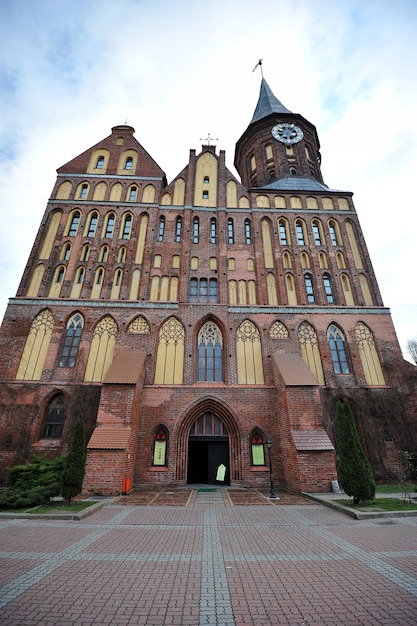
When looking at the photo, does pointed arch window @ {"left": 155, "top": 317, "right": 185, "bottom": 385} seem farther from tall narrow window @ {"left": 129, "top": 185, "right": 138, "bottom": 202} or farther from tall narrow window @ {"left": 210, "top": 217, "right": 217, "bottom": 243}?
tall narrow window @ {"left": 129, "top": 185, "right": 138, "bottom": 202}

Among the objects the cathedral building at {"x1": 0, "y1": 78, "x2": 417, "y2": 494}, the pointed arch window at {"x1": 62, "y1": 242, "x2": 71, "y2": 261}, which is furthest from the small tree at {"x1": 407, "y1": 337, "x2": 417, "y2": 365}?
the pointed arch window at {"x1": 62, "y1": 242, "x2": 71, "y2": 261}

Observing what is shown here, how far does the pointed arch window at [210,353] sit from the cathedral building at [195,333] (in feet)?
0.25

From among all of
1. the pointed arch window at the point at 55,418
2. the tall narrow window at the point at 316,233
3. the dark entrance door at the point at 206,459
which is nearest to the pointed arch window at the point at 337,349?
the tall narrow window at the point at 316,233

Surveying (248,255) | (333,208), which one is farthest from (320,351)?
(333,208)

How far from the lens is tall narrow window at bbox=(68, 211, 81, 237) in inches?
729

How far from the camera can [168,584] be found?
4.41 m

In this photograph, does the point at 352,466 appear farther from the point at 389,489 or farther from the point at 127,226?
the point at 127,226

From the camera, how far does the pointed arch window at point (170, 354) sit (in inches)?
590

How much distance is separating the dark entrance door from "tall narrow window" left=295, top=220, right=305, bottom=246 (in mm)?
12916

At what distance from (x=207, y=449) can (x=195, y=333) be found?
5855mm

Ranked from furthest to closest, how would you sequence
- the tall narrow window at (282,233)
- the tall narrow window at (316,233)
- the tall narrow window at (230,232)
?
the tall narrow window at (316,233)
the tall narrow window at (282,233)
the tall narrow window at (230,232)

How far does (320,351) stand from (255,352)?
141 inches

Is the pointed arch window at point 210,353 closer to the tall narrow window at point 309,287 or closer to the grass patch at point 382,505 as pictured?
the tall narrow window at point 309,287

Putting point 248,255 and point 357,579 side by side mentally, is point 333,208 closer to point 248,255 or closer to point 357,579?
point 248,255
